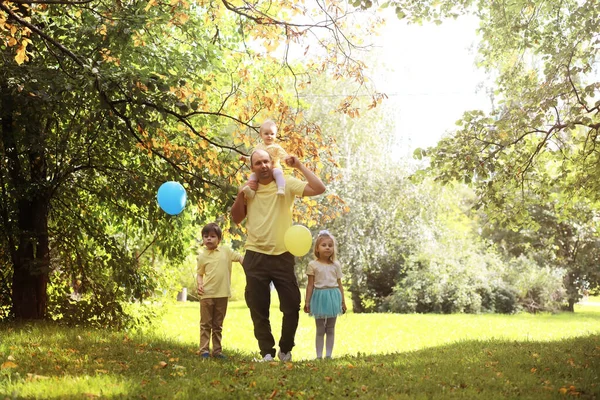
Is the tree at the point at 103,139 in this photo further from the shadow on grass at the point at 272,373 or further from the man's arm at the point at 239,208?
the shadow on grass at the point at 272,373

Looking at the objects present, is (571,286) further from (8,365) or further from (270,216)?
(8,365)

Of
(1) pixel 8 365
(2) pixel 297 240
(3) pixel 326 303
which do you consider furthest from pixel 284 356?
(1) pixel 8 365

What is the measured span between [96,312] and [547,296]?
21.4 m

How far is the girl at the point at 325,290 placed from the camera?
24.2 ft

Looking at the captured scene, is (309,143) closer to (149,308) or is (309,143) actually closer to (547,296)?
(149,308)

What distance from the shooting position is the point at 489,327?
16.9 meters

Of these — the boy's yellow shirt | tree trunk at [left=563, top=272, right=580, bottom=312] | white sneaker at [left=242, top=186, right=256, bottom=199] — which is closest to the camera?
white sneaker at [left=242, top=186, right=256, bottom=199]

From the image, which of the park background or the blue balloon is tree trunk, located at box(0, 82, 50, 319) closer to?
the park background

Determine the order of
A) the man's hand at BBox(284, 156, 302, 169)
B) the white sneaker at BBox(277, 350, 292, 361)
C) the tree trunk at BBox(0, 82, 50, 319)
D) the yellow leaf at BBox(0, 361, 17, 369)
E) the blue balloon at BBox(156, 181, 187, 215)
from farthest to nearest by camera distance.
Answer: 1. the tree trunk at BBox(0, 82, 50, 319)
2. the blue balloon at BBox(156, 181, 187, 215)
3. the white sneaker at BBox(277, 350, 292, 361)
4. the man's hand at BBox(284, 156, 302, 169)
5. the yellow leaf at BBox(0, 361, 17, 369)

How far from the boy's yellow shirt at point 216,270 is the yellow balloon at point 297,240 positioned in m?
1.13

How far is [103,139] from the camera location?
9562 mm

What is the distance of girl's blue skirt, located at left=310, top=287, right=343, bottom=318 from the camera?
738 cm

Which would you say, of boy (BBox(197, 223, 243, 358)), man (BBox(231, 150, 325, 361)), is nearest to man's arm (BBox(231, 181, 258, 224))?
man (BBox(231, 150, 325, 361))

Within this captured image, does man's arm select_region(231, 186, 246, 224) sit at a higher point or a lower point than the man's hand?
lower
